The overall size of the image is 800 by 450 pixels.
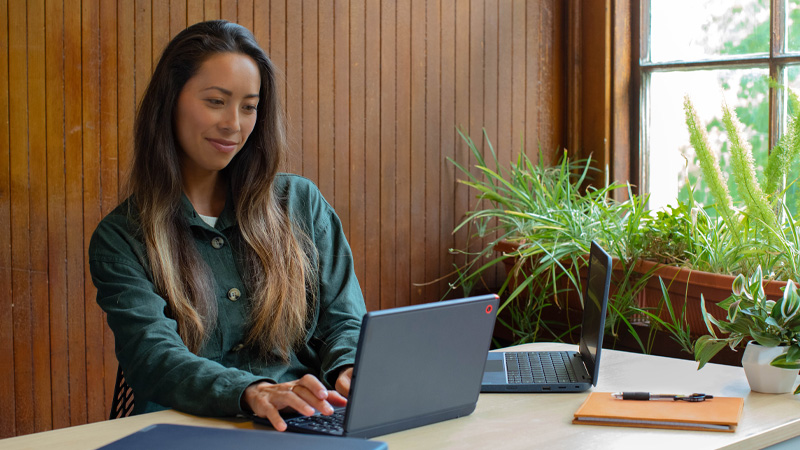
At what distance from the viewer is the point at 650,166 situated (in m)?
3.59

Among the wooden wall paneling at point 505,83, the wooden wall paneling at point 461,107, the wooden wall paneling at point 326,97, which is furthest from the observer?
the wooden wall paneling at point 505,83

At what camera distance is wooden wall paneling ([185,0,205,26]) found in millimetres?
2715

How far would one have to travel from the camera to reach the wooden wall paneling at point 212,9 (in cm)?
275

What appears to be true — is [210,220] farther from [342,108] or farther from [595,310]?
[342,108]

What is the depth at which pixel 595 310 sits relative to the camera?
5.32 feet

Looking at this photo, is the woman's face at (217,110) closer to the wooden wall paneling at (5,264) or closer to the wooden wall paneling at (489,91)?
the wooden wall paneling at (5,264)

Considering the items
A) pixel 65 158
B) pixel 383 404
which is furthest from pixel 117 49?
pixel 383 404

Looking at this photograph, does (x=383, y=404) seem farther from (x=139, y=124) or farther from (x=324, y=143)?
(x=324, y=143)

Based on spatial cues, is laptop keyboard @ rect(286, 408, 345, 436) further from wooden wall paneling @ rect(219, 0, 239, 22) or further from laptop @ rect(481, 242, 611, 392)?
wooden wall paneling @ rect(219, 0, 239, 22)

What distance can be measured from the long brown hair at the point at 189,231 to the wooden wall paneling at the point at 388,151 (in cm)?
129

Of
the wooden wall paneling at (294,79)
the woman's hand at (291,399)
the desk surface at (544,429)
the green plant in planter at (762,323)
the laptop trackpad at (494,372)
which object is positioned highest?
the wooden wall paneling at (294,79)

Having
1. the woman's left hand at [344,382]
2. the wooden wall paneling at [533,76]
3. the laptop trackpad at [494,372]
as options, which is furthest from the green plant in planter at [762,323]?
the wooden wall paneling at [533,76]

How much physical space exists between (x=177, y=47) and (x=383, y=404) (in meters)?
1.01

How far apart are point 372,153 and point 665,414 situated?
2016 mm
